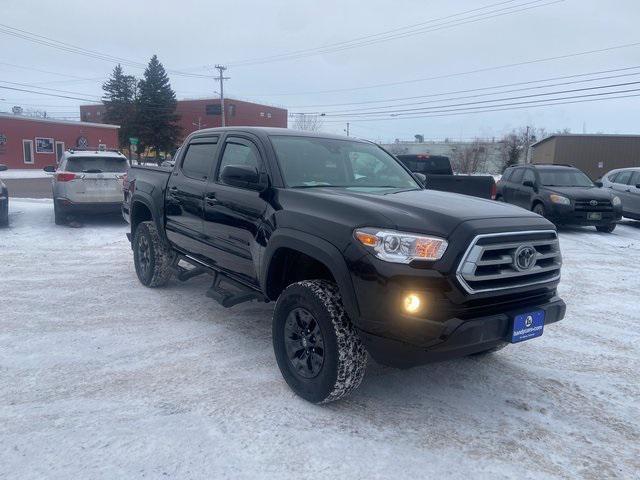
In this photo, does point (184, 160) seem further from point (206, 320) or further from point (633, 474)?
point (633, 474)

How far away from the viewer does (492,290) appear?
319cm

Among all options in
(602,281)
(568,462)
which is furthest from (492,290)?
(602,281)

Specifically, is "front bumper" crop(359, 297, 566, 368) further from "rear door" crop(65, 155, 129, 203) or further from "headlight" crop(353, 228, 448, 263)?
"rear door" crop(65, 155, 129, 203)

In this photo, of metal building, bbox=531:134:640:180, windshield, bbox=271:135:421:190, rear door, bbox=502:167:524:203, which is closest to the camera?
windshield, bbox=271:135:421:190

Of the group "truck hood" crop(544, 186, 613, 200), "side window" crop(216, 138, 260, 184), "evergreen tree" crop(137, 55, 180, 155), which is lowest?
"truck hood" crop(544, 186, 613, 200)

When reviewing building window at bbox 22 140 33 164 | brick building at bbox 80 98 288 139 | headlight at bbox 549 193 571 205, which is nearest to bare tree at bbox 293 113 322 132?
brick building at bbox 80 98 288 139

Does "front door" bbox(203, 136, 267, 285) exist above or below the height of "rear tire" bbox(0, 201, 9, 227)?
above

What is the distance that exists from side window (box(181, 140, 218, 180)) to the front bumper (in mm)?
2753

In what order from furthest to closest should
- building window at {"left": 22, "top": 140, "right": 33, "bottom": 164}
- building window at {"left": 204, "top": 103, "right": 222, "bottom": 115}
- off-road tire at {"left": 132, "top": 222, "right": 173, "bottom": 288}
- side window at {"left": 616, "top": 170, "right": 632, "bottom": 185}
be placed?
building window at {"left": 204, "top": 103, "right": 222, "bottom": 115} → building window at {"left": 22, "top": 140, "right": 33, "bottom": 164} → side window at {"left": 616, "top": 170, "right": 632, "bottom": 185} → off-road tire at {"left": 132, "top": 222, "right": 173, "bottom": 288}

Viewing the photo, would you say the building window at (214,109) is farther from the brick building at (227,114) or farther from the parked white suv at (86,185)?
the parked white suv at (86,185)

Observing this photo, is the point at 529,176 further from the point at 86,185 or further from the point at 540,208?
the point at 86,185

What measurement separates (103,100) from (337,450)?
74927 millimetres

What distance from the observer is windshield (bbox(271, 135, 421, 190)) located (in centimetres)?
434

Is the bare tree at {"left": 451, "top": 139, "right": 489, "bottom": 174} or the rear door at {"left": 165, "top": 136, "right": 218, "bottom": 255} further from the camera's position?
the bare tree at {"left": 451, "top": 139, "right": 489, "bottom": 174}
